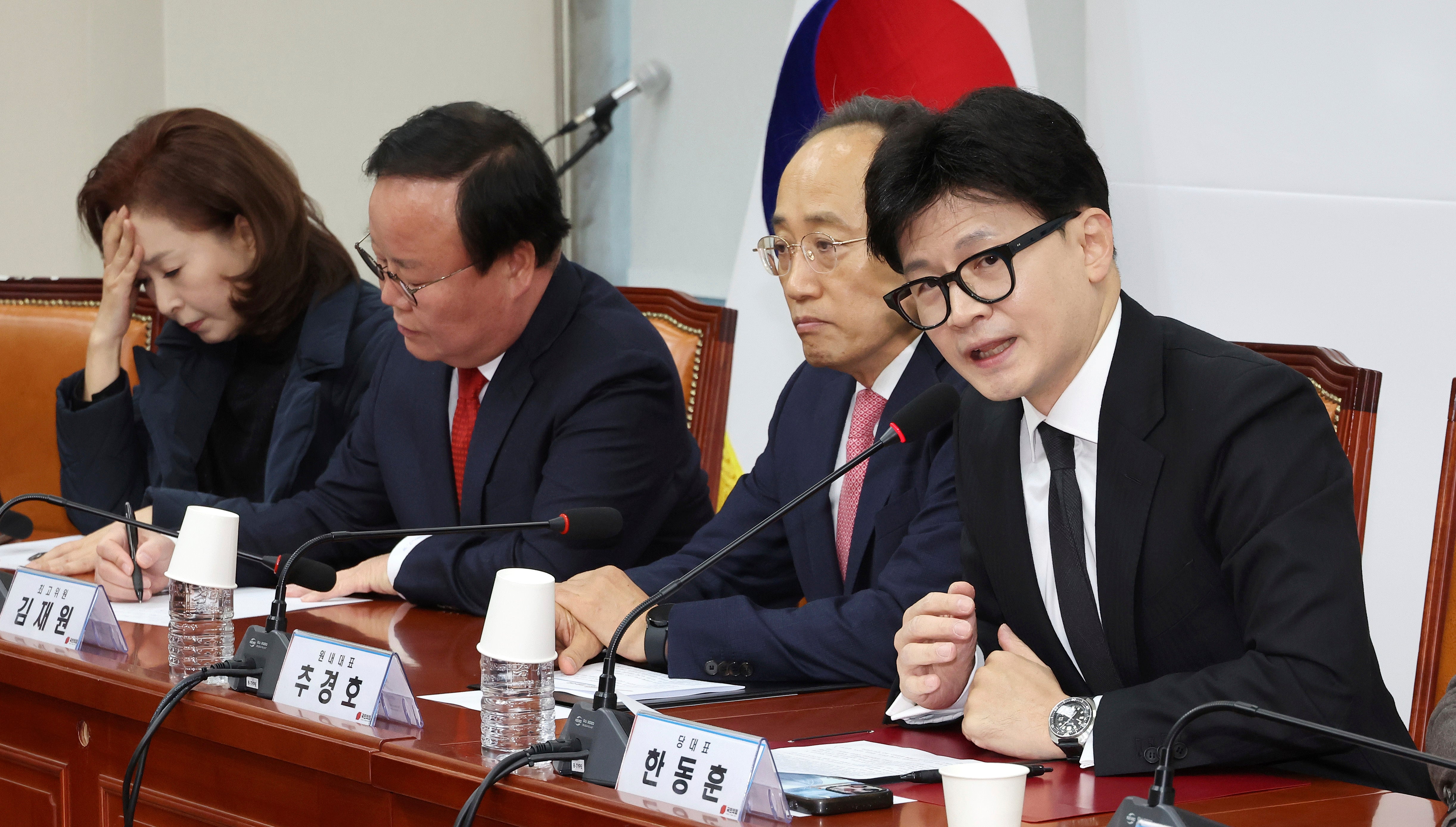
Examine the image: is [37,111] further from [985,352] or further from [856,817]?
[856,817]

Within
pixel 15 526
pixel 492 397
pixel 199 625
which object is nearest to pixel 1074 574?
pixel 199 625

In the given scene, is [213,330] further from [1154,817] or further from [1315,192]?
[1154,817]

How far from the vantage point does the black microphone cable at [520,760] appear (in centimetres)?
109

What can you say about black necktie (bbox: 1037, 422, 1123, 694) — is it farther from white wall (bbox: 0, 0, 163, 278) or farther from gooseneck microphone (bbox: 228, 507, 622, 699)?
white wall (bbox: 0, 0, 163, 278)

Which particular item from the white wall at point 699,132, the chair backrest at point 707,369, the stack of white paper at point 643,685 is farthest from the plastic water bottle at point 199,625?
the white wall at point 699,132

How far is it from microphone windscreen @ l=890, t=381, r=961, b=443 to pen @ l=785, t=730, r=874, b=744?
11.3 inches

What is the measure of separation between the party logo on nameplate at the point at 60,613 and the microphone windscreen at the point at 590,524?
23.9 inches

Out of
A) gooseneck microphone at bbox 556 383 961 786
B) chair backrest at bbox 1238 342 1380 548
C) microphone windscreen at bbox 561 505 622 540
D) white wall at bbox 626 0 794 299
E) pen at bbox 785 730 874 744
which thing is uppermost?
white wall at bbox 626 0 794 299

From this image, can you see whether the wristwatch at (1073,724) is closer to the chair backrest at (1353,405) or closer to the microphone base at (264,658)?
the chair backrest at (1353,405)

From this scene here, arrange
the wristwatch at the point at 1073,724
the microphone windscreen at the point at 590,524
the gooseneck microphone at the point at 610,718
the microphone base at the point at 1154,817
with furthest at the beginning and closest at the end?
the microphone windscreen at the point at 590,524 → the wristwatch at the point at 1073,724 → the gooseneck microphone at the point at 610,718 → the microphone base at the point at 1154,817

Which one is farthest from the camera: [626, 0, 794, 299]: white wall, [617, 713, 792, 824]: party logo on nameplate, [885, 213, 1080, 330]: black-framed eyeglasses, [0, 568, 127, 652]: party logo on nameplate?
[626, 0, 794, 299]: white wall

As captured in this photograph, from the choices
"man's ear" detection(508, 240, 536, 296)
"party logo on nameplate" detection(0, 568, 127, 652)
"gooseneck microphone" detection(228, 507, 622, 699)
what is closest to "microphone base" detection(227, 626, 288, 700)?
"gooseneck microphone" detection(228, 507, 622, 699)

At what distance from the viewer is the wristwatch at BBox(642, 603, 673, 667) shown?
66.0 inches

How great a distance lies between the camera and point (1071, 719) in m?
1.26
